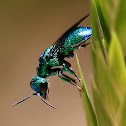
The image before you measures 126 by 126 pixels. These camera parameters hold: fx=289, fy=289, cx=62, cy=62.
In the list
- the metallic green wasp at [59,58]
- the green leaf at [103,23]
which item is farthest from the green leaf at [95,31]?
the metallic green wasp at [59,58]

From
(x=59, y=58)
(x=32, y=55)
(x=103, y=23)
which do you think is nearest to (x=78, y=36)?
(x=59, y=58)

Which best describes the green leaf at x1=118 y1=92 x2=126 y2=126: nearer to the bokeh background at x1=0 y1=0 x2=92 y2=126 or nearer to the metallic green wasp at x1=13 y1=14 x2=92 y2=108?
the metallic green wasp at x1=13 y1=14 x2=92 y2=108

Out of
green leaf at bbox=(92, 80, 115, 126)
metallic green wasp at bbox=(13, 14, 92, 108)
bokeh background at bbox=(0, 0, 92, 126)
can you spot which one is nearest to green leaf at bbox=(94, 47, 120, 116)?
green leaf at bbox=(92, 80, 115, 126)

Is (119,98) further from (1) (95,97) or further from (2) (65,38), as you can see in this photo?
(2) (65,38)

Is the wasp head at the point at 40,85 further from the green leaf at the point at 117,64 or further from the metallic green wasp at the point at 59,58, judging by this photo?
the green leaf at the point at 117,64

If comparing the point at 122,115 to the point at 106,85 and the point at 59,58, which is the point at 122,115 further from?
the point at 59,58

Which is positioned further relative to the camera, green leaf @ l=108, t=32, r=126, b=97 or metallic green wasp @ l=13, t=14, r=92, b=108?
metallic green wasp @ l=13, t=14, r=92, b=108
